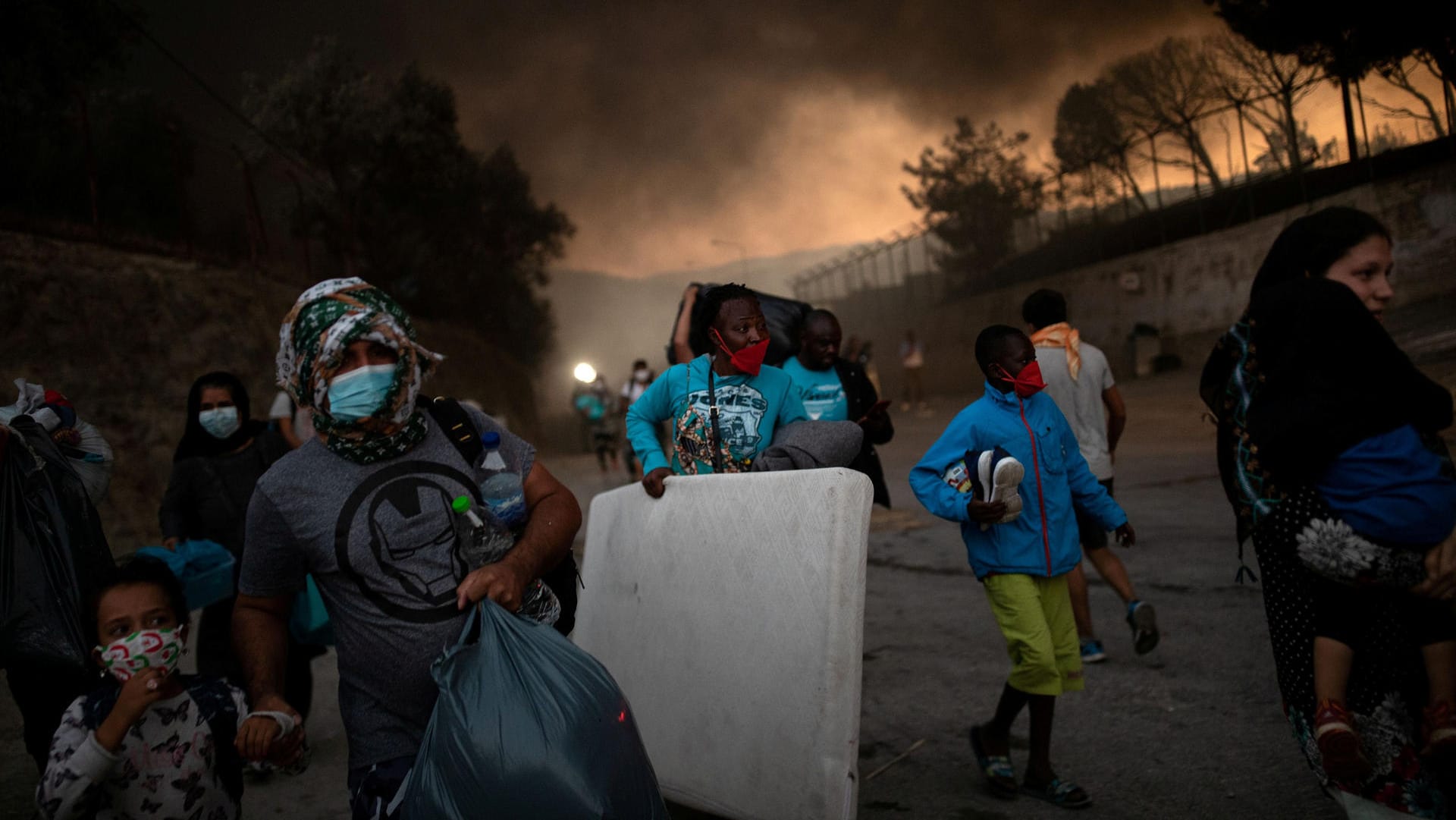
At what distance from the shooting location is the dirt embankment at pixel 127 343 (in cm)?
1030

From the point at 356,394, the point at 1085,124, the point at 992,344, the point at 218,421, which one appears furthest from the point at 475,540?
the point at 1085,124

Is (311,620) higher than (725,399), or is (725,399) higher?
(725,399)

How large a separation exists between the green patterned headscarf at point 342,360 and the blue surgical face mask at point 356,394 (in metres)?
0.01

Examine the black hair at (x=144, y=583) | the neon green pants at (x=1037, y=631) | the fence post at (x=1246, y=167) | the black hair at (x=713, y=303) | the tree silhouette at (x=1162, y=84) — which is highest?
the tree silhouette at (x=1162, y=84)

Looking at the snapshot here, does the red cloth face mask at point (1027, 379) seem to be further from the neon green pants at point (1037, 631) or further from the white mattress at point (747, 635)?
the white mattress at point (747, 635)

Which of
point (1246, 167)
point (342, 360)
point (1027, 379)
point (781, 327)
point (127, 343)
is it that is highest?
point (1246, 167)

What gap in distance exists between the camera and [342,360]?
2119mm

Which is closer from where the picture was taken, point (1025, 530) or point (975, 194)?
point (1025, 530)

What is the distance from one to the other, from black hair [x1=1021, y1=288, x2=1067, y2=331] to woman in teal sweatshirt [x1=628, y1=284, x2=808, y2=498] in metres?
1.90

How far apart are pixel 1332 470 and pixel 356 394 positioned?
2.14 m

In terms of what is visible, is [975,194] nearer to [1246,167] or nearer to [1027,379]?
[1246,167]

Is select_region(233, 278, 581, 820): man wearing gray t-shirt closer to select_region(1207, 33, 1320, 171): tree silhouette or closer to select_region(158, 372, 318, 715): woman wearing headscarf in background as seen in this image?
select_region(158, 372, 318, 715): woman wearing headscarf in background

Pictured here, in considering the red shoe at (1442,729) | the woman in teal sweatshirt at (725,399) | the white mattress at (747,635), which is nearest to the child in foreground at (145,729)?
the white mattress at (747,635)

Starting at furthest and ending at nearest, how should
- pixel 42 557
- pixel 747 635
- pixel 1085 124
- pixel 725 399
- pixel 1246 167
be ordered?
1. pixel 1085 124
2. pixel 1246 167
3. pixel 725 399
4. pixel 747 635
5. pixel 42 557
